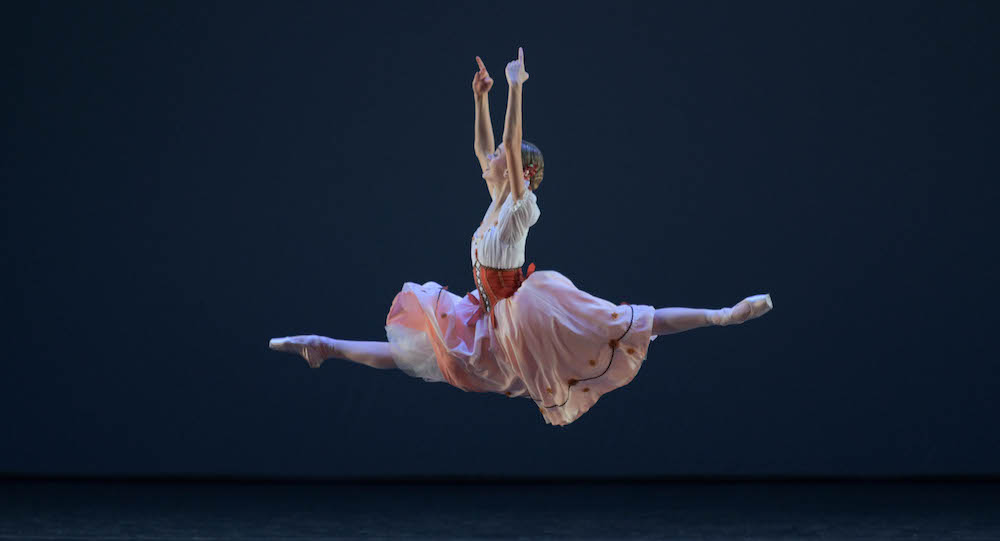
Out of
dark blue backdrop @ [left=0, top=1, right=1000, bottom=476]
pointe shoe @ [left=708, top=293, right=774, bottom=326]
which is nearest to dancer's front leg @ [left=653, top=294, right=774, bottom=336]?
pointe shoe @ [left=708, top=293, right=774, bottom=326]

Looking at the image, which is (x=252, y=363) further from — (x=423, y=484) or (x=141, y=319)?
(x=423, y=484)

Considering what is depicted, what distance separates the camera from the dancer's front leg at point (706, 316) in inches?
125

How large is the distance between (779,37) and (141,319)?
12.3 feet

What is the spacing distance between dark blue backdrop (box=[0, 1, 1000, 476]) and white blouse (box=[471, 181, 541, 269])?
1.92 m

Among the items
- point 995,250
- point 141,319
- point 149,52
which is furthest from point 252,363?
point 995,250

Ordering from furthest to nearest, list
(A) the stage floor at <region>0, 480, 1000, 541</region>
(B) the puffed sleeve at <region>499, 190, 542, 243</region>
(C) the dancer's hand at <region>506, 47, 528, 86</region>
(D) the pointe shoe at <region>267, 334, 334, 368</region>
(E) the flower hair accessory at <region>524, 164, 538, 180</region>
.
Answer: (A) the stage floor at <region>0, 480, 1000, 541</region> < (D) the pointe shoe at <region>267, 334, 334, 368</region> < (E) the flower hair accessory at <region>524, 164, 538, 180</region> < (B) the puffed sleeve at <region>499, 190, 542, 243</region> < (C) the dancer's hand at <region>506, 47, 528, 86</region>

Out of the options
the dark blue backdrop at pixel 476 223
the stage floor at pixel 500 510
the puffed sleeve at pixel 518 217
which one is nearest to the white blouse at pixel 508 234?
the puffed sleeve at pixel 518 217

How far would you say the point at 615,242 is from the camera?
5359 mm

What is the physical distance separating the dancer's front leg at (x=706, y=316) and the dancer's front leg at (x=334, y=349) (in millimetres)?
964

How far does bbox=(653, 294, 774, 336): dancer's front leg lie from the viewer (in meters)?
3.17

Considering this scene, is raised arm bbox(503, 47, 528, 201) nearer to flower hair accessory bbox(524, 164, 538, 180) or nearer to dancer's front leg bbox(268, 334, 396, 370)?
flower hair accessory bbox(524, 164, 538, 180)

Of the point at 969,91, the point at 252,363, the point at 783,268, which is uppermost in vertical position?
the point at 969,91

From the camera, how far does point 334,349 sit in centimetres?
361

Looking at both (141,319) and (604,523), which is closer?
(604,523)
